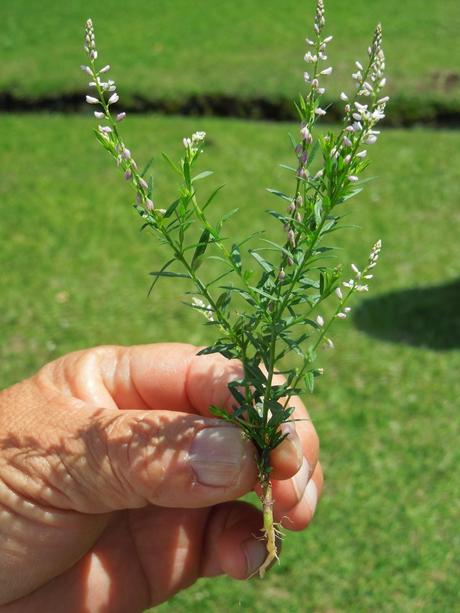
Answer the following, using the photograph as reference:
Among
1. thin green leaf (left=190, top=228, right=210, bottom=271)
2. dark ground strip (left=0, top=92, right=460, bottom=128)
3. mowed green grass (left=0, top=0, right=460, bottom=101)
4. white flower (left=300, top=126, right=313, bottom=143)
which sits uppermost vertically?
white flower (left=300, top=126, right=313, bottom=143)

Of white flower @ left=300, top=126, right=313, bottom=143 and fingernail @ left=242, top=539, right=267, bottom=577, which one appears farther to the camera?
fingernail @ left=242, top=539, right=267, bottom=577

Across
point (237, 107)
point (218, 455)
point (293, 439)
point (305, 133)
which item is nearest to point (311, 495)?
point (293, 439)

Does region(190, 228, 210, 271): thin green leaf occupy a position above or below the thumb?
above

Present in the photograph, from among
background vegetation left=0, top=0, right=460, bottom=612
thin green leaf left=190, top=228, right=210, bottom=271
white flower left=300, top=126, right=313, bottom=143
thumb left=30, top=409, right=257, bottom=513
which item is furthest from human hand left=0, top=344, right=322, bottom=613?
background vegetation left=0, top=0, right=460, bottom=612

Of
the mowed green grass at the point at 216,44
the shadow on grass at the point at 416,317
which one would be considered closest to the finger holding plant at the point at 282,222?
the shadow on grass at the point at 416,317

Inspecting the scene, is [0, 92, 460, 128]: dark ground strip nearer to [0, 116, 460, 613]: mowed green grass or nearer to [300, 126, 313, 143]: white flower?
[0, 116, 460, 613]: mowed green grass

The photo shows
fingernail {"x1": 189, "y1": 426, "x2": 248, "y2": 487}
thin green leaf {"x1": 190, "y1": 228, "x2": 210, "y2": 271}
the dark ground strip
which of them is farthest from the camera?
→ the dark ground strip

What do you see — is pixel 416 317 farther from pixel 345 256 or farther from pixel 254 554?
pixel 254 554
